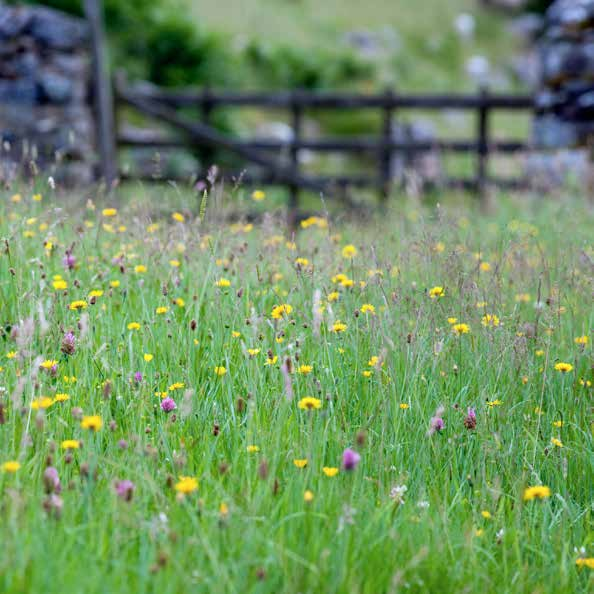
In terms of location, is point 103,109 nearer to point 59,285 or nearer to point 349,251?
point 349,251

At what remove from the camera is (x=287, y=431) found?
2377 millimetres

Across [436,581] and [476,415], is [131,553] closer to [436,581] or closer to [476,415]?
[436,581]

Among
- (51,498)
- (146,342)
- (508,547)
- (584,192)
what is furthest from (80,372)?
(584,192)

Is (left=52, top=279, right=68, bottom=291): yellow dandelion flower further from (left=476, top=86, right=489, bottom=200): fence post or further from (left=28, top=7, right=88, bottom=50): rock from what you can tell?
(left=476, top=86, right=489, bottom=200): fence post

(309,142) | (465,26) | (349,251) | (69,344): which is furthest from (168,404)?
(465,26)

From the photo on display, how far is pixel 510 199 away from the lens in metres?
7.80

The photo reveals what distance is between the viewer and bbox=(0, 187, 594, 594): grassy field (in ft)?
5.90

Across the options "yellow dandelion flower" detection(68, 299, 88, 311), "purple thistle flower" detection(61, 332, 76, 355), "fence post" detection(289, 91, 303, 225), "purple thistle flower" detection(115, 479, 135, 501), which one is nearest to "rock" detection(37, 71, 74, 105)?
"fence post" detection(289, 91, 303, 225)

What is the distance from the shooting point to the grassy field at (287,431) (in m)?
1.80

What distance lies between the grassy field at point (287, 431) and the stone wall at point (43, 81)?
4.28 meters

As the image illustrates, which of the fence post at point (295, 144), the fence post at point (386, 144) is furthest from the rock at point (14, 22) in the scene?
the fence post at point (386, 144)

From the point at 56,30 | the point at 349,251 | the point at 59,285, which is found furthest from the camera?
the point at 56,30

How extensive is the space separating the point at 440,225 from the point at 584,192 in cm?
440

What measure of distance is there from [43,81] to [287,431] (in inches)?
250
